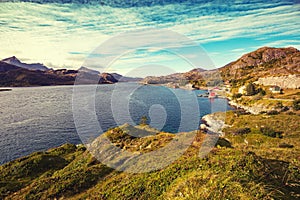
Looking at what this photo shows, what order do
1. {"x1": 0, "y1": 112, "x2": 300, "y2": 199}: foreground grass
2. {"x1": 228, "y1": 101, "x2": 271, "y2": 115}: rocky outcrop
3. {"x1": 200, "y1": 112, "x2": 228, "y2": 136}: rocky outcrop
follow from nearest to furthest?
{"x1": 0, "y1": 112, "x2": 300, "y2": 199}: foreground grass → {"x1": 200, "y1": 112, "x2": 228, "y2": 136}: rocky outcrop → {"x1": 228, "y1": 101, "x2": 271, "y2": 115}: rocky outcrop

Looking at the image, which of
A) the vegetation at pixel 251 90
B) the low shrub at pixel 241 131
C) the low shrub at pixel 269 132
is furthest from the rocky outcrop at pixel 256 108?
the low shrub at pixel 241 131

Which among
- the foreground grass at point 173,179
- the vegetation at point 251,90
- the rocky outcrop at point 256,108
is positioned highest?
the foreground grass at point 173,179

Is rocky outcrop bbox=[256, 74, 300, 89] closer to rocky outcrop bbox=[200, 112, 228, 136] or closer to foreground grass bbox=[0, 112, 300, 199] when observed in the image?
rocky outcrop bbox=[200, 112, 228, 136]

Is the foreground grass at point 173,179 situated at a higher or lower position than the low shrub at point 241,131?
higher

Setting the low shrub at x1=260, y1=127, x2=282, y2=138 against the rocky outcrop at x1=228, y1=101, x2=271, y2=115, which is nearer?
the low shrub at x1=260, y1=127, x2=282, y2=138

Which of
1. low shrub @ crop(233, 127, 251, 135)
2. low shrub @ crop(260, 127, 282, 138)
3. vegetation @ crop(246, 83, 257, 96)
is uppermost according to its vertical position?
low shrub @ crop(260, 127, 282, 138)

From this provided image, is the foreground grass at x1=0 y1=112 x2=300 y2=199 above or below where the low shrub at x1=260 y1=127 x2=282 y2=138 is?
above

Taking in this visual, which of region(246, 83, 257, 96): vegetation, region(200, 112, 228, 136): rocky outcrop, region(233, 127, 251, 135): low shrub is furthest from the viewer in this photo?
region(246, 83, 257, 96): vegetation

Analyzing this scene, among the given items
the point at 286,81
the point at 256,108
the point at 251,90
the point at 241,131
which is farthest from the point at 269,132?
the point at 286,81

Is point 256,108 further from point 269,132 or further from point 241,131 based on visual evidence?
point 269,132

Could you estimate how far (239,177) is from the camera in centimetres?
1048

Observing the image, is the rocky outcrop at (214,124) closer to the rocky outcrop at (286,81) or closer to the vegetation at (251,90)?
the vegetation at (251,90)

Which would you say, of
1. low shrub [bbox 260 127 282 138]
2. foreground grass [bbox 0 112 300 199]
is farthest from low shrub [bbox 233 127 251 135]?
foreground grass [bbox 0 112 300 199]

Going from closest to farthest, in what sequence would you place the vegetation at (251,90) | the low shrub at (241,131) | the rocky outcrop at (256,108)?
the low shrub at (241,131) < the rocky outcrop at (256,108) < the vegetation at (251,90)
